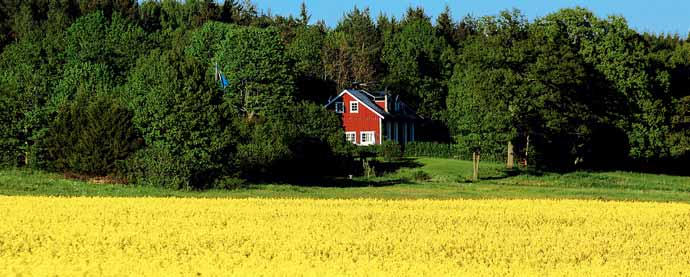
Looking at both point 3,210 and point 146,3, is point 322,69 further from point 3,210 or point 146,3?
point 3,210

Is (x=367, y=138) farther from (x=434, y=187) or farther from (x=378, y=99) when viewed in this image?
(x=434, y=187)

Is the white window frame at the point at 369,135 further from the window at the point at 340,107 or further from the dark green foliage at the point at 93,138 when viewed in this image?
the dark green foliage at the point at 93,138

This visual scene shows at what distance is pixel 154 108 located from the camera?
56812mm

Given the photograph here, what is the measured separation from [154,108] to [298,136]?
18.5 m

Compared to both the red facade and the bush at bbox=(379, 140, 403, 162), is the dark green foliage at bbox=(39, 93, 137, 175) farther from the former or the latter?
the red facade

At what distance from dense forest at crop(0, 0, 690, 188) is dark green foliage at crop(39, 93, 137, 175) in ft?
0.27

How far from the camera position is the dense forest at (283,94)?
57.3 metres

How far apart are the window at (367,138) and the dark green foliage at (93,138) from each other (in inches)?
1919

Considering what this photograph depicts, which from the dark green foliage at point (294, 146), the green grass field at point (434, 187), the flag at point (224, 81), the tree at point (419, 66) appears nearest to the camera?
the green grass field at point (434, 187)

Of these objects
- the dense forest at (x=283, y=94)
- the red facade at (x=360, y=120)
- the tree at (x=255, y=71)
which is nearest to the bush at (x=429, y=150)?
the dense forest at (x=283, y=94)

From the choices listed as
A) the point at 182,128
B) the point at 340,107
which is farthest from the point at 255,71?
the point at 182,128

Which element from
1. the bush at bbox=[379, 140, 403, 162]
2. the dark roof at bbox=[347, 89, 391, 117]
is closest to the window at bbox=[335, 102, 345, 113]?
the dark roof at bbox=[347, 89, 391, 117]

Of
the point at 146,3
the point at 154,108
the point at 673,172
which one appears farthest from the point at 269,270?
the point at 146,3

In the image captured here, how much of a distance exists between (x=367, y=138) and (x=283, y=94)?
1070 cm
